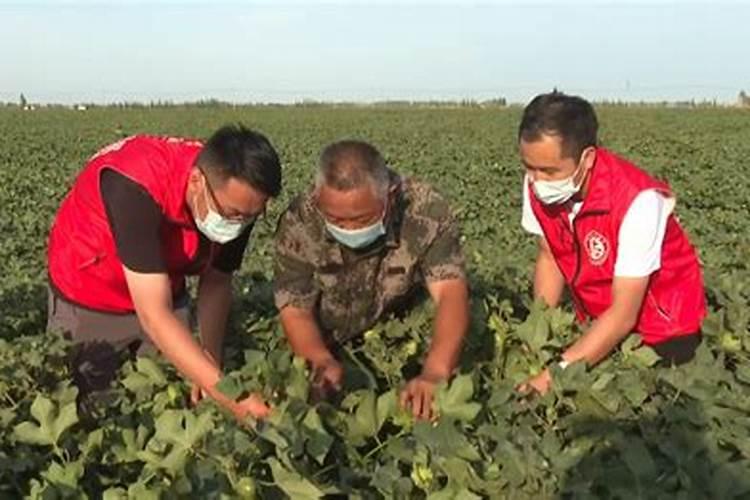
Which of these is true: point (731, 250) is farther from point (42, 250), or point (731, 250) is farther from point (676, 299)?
point (42, 250)

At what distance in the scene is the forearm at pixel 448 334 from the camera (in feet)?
11.3

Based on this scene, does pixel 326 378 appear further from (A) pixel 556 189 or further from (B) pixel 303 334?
(A) pixel 556 189

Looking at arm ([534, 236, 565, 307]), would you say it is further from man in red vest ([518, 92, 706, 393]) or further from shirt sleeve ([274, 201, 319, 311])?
shirt sleeve ([274, 201, 319, 311])

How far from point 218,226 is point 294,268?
37 centimetres

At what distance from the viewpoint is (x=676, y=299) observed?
3914 millimetres

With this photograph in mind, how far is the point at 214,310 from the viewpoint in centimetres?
400

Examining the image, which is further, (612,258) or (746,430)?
(612,258)

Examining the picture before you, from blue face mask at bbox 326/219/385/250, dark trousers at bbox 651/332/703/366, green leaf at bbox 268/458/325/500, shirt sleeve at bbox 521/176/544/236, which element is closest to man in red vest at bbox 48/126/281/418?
blue face mask at bbox 326/219/385/250

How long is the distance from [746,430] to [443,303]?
4.09ft

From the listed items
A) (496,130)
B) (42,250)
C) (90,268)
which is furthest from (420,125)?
(90,268)

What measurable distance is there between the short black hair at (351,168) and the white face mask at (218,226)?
0.27m

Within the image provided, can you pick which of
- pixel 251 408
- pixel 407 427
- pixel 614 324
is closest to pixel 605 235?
pixel 614 324

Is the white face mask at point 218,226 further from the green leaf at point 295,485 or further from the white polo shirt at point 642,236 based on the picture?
the green leaf at point 295,485

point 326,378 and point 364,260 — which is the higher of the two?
point 364,260
